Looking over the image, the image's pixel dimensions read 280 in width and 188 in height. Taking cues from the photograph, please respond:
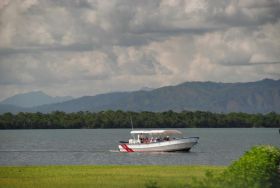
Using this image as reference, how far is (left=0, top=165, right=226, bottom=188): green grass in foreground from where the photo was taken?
38.9 m

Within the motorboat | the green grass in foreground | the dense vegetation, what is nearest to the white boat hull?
the motorboat

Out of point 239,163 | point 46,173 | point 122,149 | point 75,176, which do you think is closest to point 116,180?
point 75,176

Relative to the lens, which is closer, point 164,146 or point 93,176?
point 93,176

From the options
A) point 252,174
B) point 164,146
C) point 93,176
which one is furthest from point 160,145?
point 252,174

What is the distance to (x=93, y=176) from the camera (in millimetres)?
44031

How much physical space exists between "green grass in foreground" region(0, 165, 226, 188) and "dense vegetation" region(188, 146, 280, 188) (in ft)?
7.71

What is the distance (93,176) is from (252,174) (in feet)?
46.5

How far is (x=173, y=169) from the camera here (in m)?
49.9

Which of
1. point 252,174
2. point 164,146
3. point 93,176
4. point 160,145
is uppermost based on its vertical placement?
point 160,145

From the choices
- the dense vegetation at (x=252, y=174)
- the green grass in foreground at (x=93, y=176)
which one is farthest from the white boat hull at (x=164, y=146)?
the dense vegetation at (x=252, y=174)

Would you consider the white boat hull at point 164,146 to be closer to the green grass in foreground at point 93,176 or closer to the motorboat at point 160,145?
the motorboat at point 160,145

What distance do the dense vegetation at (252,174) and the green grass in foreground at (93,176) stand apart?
2351 millimetres

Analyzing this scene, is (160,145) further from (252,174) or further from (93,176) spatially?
(252,174)

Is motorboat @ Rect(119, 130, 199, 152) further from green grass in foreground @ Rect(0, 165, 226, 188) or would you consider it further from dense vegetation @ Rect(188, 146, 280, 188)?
dense vegetation @ Rect(188, 146, 280, 188)
